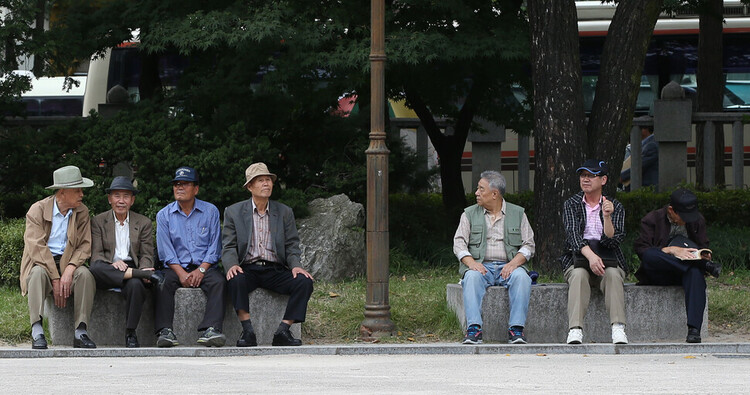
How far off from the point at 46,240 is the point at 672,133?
10648 mm

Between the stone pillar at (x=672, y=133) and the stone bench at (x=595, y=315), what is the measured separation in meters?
7.87

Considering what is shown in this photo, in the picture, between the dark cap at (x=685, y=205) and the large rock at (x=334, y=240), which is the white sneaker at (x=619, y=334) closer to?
the dark cap at (x=685, y=205)

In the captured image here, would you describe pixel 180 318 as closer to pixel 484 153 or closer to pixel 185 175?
pixel 185 175

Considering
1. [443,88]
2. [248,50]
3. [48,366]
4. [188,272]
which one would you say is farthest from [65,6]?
[48,366]

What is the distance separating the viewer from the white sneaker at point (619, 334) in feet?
32.5

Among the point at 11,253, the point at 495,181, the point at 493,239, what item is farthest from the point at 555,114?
the point at 11,253

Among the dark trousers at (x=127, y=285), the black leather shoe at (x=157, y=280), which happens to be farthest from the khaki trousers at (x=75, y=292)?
the black leather shoe at (x=157, y=280)

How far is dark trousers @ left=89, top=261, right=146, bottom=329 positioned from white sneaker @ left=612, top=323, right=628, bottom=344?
3813 mm

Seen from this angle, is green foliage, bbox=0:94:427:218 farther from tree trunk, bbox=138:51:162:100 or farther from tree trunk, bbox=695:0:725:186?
tree trunk, bbox=695:0:725:186

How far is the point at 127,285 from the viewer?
1019cm

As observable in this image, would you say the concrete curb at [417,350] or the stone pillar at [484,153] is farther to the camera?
the stone pillar at [484,153]

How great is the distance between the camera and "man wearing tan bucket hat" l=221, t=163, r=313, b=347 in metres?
10.2

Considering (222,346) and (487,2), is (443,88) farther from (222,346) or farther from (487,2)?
(222,346)

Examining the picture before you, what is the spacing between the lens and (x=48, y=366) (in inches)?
352
